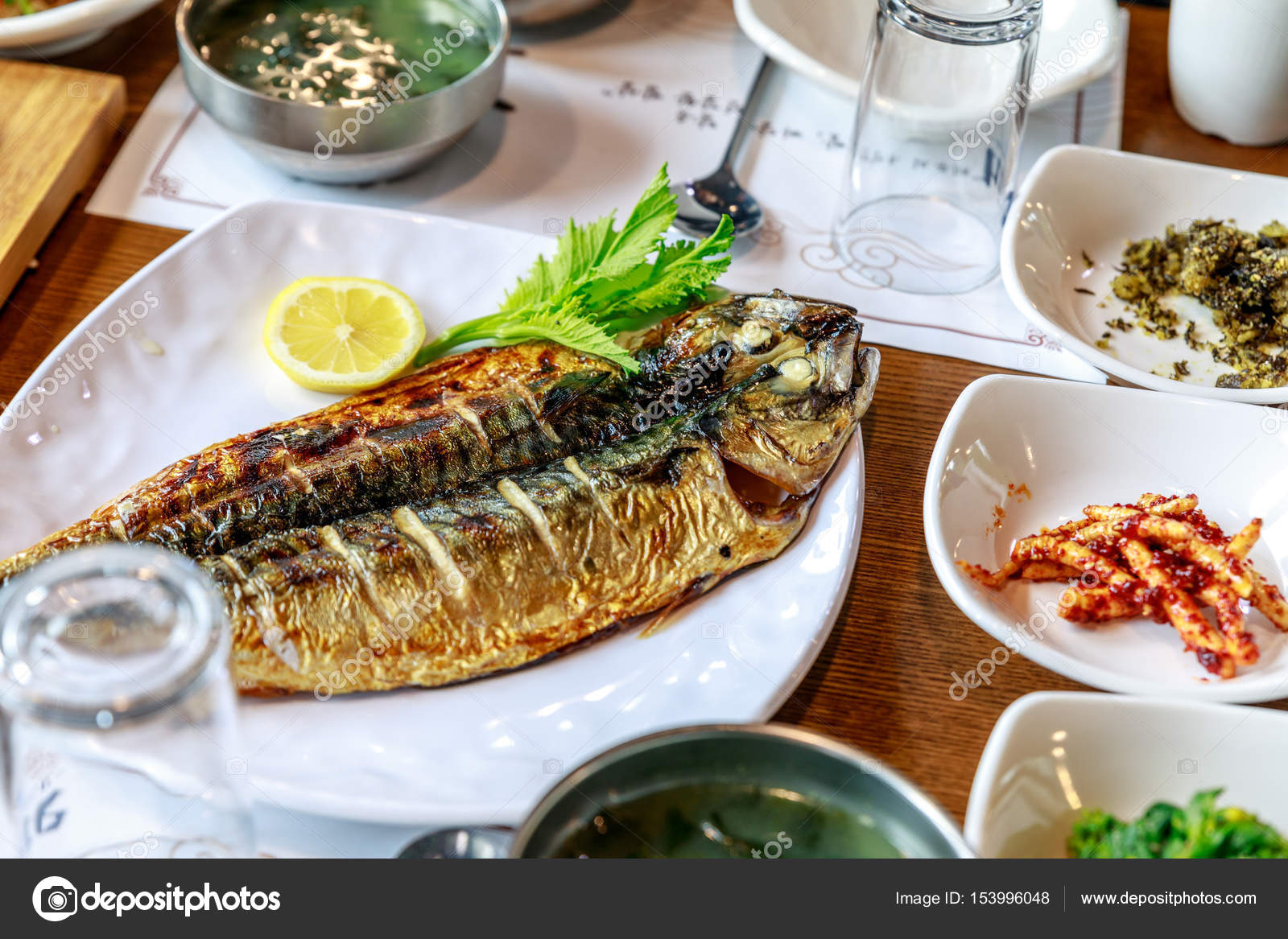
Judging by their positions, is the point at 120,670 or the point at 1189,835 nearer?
the point at 120,670

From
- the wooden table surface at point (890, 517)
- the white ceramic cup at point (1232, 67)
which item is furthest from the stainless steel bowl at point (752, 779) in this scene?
the white ceramic cup at point (1232, 67)

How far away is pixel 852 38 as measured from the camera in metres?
2.71

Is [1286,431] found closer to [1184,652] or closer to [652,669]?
[1184,652]

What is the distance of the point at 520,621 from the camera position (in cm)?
152

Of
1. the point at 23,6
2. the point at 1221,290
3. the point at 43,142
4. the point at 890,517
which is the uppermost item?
the point at 23,6

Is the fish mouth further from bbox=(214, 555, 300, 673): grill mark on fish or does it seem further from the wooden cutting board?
the wooden cutting board

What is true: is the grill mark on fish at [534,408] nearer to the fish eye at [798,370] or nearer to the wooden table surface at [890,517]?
the fish eye at [798,370]

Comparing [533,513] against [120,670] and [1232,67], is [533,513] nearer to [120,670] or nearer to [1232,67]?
[120,670]

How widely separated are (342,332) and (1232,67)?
2.05m

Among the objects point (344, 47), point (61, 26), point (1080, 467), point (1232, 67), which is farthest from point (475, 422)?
point (1232, 67)

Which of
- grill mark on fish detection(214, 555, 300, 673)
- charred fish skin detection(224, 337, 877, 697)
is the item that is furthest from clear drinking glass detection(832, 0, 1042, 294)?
grill mark on fish detection(214, 555, 300, 673)

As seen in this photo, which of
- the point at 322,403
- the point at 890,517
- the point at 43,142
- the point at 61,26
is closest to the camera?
the point at 890,517

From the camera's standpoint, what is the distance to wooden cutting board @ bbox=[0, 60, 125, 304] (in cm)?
212

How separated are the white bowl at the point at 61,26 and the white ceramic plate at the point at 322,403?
2.41 ft
